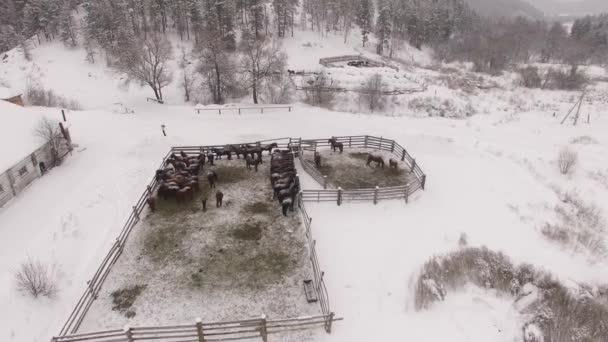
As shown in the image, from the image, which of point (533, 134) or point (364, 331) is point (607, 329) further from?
point (533, 134)

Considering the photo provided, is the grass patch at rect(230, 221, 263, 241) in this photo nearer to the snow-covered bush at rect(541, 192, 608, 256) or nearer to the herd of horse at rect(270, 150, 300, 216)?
the herd of horse at rect(270, 150, 300, 216)

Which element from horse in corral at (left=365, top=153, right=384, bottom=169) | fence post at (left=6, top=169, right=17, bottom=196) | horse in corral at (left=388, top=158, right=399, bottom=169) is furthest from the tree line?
horse in corral at (left=388, top=158, right=399, bottom=169)

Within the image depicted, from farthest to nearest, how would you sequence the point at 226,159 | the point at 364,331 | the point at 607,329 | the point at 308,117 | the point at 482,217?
the point at 308,117 → the point at 226,159 → the point at 482,217 → the point at 607,329 → the point at 364,331

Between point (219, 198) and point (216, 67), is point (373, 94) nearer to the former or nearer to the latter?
point (216, 67)

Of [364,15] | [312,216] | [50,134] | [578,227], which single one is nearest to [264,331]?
[312,216]

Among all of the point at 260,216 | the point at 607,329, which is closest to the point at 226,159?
the point at 260,216
